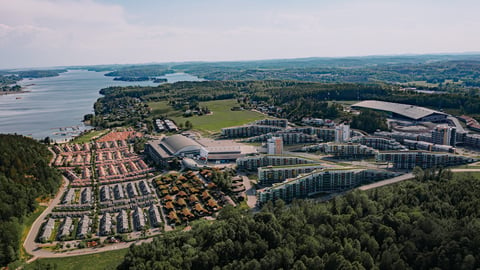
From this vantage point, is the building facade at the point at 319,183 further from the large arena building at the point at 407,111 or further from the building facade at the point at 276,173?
the large arena building at the point at 407,111

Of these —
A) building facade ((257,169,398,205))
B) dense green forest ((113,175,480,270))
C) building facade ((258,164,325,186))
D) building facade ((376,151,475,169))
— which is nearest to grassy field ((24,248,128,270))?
dense green forest ((113,175,480,270))

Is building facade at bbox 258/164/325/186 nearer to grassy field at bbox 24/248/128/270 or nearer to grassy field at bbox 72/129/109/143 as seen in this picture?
grassy field at bbox 24/248/128/270

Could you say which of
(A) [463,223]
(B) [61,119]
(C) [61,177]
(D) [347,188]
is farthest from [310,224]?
(B) [61,119]

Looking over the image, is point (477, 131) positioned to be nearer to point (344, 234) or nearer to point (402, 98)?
point (402, 98)

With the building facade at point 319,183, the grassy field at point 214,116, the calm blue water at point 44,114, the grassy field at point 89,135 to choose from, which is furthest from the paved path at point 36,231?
the calm blue water at point 44,114

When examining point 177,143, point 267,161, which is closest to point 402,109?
point 267,161

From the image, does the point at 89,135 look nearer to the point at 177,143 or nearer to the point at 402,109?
the point at 177,143
